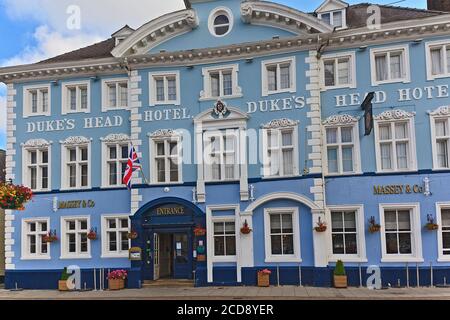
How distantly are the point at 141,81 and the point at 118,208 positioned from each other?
5.09 metres

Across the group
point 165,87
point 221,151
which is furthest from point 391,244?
point 165,87

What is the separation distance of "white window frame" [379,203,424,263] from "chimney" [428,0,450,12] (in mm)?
7882

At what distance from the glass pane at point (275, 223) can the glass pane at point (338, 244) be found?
1.97m

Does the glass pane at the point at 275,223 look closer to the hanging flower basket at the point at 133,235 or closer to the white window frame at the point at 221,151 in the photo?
the white window frame at the point at 221,151

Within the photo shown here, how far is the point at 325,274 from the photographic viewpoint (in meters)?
15.4

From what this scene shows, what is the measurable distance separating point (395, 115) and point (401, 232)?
4.08 m

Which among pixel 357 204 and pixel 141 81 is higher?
pixel 141 81

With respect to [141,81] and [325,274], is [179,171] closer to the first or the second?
[141,81]

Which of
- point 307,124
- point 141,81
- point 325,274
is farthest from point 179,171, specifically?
point 325,274

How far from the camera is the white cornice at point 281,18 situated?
1598 cm

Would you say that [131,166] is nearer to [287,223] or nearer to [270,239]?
[270,239]

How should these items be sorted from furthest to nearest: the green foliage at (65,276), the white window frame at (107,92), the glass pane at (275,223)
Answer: the white window frame at (107,92) < the green foliage at (65,276) < the glass pane at (275,223)

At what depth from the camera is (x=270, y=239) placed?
16.1m

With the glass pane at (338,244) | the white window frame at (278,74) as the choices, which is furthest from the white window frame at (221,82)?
the glass pane at (338,244)
